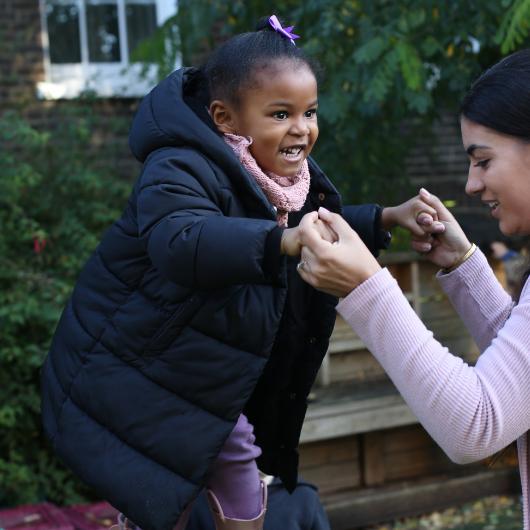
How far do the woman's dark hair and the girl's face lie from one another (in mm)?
438

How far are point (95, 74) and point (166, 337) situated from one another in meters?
5.05

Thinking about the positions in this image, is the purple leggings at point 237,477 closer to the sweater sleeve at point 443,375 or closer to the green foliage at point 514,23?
the sweater sleeve at point 443,375

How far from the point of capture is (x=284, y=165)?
2.62m

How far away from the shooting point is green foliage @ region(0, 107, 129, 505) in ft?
16.9

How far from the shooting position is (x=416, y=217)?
2770 millimetres

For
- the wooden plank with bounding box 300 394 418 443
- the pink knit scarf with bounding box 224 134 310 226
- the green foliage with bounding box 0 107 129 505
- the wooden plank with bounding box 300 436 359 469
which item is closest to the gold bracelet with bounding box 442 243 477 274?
the pink knit scarf with bounding box 224 134 310 226

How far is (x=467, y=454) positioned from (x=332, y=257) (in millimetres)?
511

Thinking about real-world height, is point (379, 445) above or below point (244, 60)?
below

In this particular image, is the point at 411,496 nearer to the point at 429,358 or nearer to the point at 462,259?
the point at 462,259

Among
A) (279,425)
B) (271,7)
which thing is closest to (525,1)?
(271,7)

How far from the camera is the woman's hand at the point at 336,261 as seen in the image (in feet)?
6.57

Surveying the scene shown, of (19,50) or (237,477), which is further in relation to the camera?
(19,50)

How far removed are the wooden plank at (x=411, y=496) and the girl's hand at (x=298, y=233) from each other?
139 inches

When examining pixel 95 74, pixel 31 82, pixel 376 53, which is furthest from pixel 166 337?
pixel 31 82
